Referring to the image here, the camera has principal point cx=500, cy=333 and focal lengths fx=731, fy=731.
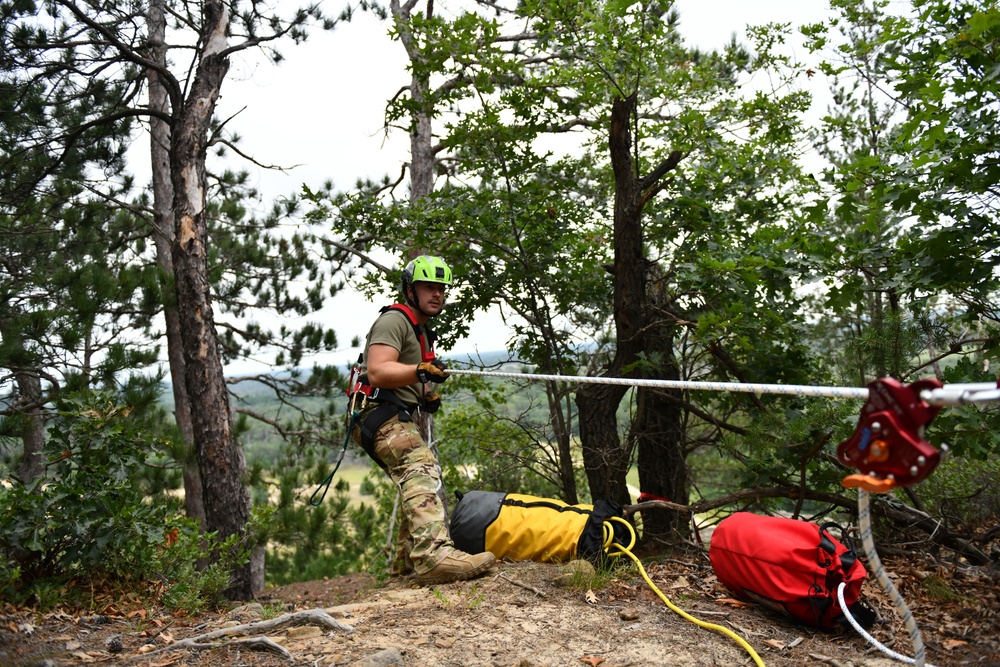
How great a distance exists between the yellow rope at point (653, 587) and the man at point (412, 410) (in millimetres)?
812

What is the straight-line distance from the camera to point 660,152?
9.20 metres

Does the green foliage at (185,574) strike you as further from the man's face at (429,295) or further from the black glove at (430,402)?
the man's face at (429,295)

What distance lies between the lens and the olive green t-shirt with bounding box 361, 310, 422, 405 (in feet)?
16.4

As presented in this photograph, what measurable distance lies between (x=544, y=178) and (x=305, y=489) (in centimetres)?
889

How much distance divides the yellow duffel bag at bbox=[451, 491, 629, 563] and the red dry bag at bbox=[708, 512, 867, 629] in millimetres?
994

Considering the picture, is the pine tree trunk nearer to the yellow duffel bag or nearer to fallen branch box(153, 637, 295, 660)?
the yellow duffel bag

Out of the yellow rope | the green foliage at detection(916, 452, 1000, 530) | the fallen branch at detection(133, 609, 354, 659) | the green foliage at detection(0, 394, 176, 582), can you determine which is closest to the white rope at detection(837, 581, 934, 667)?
the yellow rope

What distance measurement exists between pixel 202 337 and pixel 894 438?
6.98 m

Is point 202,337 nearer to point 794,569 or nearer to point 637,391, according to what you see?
point 637,391

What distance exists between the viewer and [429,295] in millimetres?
5250

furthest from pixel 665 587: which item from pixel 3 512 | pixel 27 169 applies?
pixel 27 169

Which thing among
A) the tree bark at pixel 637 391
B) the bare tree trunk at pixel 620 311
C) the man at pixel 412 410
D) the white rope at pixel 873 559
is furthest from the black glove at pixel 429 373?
the white rope at pixel 873 559

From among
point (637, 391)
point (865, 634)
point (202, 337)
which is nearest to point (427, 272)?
point (637, 391)

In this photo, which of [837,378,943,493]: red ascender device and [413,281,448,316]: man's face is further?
[413,281,448,316]: man's face
